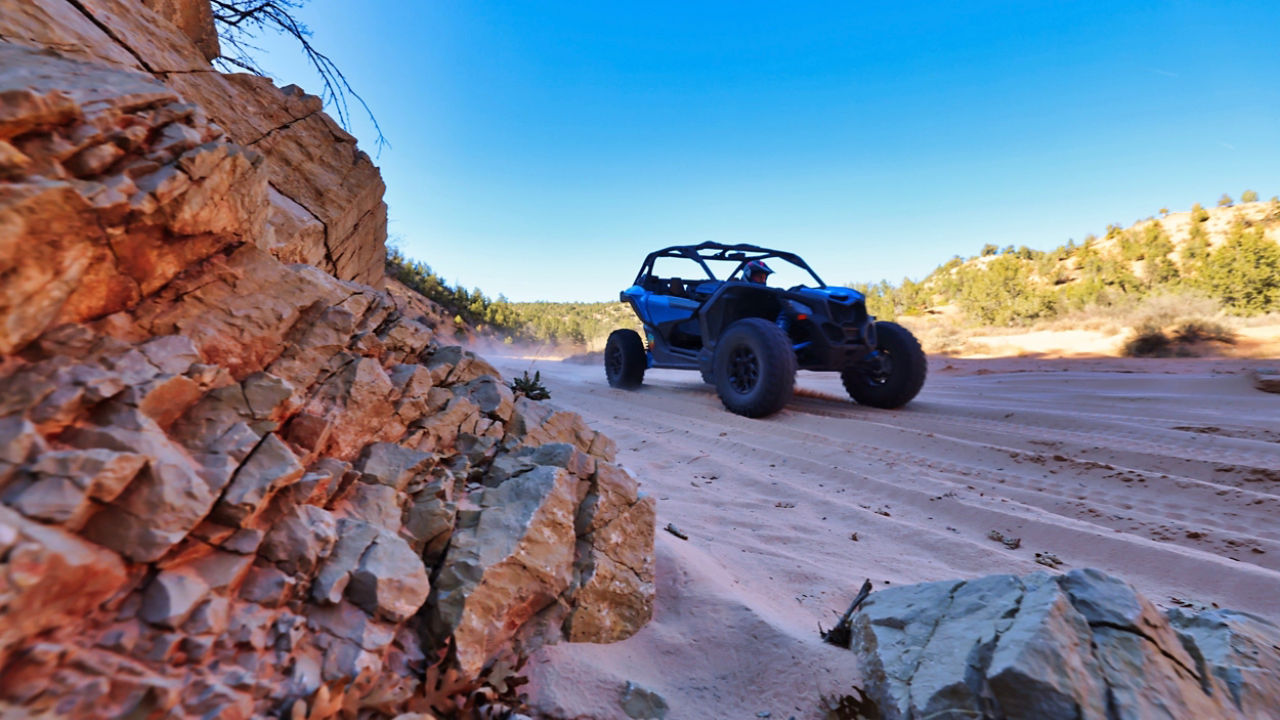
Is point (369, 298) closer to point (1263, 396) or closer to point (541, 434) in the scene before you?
point (541, 434)

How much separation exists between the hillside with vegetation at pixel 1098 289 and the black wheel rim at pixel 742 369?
1079 cm

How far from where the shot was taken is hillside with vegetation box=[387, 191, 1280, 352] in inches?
593

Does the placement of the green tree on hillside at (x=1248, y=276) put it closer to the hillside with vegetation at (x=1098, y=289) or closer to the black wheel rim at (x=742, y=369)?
the hillside with vegetation at (x=1098, y=289)

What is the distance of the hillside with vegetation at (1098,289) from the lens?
15070 mm

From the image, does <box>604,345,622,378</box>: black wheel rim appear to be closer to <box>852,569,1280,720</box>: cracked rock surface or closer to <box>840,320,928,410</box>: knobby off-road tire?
<box>840,320,928,410</box>: knobby off-road tire

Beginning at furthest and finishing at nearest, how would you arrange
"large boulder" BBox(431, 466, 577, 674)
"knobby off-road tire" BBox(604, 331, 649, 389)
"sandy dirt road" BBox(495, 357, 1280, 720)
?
"knobby off-road tire" BBox(604, 331, 649, 389), "sandy dirt road" BBox(495, 357, 1280, 720), "large boulder" BBox(431, 466, 577, 674)

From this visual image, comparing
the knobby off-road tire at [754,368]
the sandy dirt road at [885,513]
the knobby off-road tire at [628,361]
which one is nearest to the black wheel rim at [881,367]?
the sandy dirt road at [885,513]

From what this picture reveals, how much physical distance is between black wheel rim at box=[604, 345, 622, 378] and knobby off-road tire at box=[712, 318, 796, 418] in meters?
2.27

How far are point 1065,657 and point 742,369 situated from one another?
4935 mm

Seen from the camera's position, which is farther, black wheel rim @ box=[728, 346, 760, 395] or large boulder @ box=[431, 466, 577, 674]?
black wheel rim @ box=[728, 346, 760, 395]

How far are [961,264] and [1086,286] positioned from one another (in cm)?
1721

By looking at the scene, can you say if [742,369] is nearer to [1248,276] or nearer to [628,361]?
[628,361]

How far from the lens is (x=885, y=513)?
3.35 m

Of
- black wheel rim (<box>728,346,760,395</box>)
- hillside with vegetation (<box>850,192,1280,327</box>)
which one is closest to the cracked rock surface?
black wheel rim (<box>728,346,760,395</box>)
